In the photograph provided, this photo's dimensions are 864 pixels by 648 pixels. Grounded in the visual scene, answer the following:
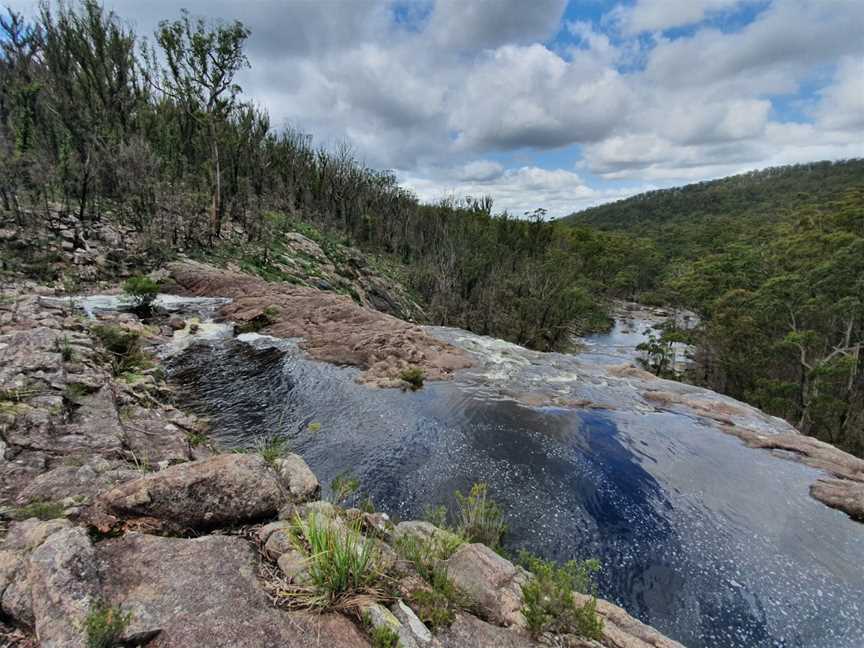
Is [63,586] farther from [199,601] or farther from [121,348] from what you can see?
[121,348]

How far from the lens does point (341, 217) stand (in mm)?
36469

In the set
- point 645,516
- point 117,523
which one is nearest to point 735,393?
point 645,516

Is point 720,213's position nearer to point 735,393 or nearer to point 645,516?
point 735,393

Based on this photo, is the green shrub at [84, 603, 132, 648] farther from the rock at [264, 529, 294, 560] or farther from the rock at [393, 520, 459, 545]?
the rock at [393, 520, 459, 545]

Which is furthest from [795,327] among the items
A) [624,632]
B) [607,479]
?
[624,632]

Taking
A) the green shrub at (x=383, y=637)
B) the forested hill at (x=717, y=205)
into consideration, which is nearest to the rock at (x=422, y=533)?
the green shrub at (x=383, y=637)

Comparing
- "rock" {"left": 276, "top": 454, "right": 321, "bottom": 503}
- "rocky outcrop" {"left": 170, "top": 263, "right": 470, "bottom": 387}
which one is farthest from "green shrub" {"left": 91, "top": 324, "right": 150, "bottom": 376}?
"rock" {"left": 276, "top": 454, "right": 321, "bottom": 503}

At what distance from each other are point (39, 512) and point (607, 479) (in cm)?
750

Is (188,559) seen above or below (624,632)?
above

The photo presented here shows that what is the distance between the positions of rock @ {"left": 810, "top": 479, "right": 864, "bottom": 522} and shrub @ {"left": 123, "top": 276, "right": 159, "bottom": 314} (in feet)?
55.8

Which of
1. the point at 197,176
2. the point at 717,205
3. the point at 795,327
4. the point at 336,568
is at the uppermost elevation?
the point at 717,205

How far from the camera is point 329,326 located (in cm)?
1330

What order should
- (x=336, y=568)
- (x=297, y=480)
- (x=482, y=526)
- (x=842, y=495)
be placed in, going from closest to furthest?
1. (x=336, y=568)
2. (x=297, y=480)
3. (x=482, y=526)
4. (x=842, y=495)

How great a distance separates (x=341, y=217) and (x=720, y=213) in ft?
378
